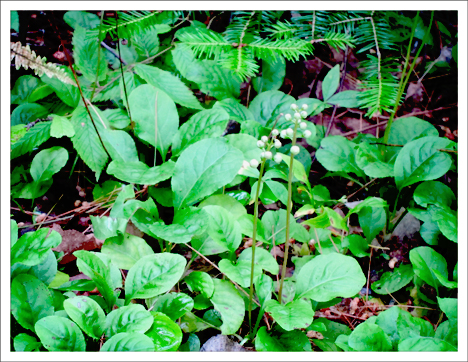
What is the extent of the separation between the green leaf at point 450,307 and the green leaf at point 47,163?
5.81ft

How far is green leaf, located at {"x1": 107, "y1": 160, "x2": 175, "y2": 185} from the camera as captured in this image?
1.42m

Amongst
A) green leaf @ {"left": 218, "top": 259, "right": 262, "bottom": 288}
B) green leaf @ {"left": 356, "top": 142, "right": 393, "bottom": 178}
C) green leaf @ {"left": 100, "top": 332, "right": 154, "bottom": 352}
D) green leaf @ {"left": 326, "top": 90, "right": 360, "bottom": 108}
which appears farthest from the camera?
green leaf @ {"left": 326, "top": 90, "right": 360, "bottom": 108}

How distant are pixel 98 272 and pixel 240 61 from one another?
1.06 meters

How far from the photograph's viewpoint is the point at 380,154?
5.88ft

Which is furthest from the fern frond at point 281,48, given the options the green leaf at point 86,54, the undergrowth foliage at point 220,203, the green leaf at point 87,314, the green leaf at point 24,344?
the green leaf at point 24,344

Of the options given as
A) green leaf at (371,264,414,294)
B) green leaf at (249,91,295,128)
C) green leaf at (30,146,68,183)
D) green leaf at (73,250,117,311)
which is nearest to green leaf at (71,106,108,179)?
green leaf at (30,146,68,183)

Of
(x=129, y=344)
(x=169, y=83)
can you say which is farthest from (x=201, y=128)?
(x=129, y=344)

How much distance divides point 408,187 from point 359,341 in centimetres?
90

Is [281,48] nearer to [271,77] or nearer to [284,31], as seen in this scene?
[284,31]

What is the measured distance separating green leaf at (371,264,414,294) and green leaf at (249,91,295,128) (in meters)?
0.93

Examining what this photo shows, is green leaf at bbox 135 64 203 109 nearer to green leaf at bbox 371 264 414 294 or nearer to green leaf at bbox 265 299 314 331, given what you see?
green leaf at bbox 265 299 314 331

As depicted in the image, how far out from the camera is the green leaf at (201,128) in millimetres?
1606

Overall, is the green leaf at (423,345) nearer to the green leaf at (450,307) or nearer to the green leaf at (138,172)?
the green leaf at (450,307)

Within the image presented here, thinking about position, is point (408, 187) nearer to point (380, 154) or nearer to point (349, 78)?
point (380, 154)
